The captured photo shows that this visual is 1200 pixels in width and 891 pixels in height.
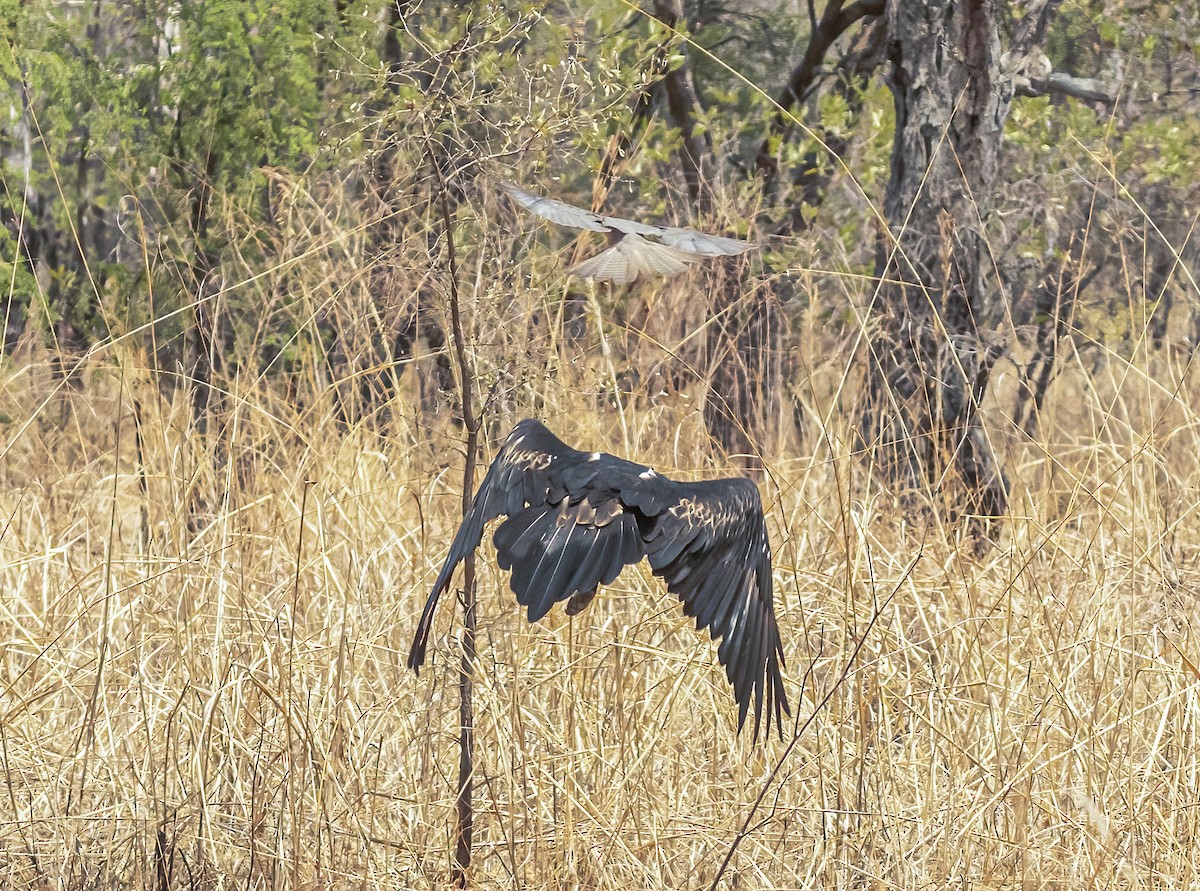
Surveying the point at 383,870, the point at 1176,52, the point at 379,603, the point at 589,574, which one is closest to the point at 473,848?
the point at 383,870

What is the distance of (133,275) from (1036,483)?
Answer: 3096mm

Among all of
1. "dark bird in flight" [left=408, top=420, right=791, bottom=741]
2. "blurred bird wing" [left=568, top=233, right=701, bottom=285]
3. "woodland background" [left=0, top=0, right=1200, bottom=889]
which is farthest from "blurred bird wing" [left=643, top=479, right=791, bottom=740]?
"blurred bird wing" [left=568, top=233, right=701, bottom=285]

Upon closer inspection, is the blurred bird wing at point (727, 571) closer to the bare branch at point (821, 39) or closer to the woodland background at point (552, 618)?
the woodland background at point (552, 618)

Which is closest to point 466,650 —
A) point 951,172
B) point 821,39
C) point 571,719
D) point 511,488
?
point 511,488

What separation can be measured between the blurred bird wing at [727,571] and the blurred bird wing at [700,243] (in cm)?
32

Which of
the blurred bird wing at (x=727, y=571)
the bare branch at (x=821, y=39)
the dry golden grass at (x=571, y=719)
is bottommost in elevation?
the dry golden grass at (x=571, y=719)

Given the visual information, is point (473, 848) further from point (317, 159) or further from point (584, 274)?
point (317, 159)

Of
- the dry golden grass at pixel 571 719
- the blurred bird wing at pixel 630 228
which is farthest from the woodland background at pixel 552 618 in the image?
the blurred bird wing at pixel 630 228

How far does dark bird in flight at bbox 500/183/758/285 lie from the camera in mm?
1634

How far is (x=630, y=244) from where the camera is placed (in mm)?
1753

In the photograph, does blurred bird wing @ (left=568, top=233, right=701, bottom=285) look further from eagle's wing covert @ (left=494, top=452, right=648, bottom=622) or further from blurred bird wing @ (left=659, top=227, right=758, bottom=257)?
eagle's wing covert @ (left=494, top=452, right=648, bottom=622)

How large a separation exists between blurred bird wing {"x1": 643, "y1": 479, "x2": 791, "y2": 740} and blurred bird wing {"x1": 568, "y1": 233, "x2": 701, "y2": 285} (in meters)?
0.30

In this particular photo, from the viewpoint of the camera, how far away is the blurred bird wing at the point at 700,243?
162 cm

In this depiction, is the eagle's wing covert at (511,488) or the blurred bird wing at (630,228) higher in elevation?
the blurred bird wing at (630,228)
